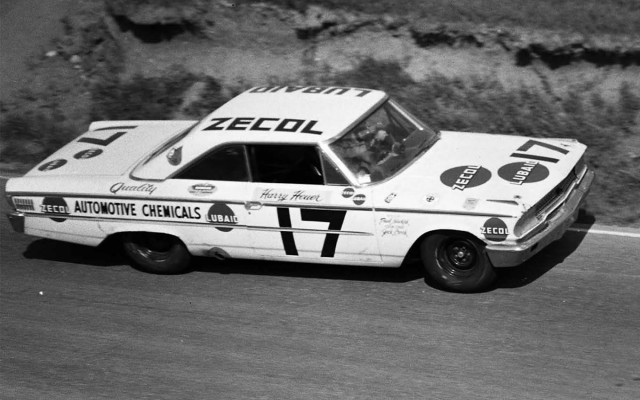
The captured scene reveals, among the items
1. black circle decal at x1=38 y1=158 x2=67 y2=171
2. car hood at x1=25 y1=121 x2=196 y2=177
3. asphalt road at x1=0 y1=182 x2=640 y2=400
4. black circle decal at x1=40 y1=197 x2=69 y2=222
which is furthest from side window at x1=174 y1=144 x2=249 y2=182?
black circle decal at x1=38 y1=158 x2=67 y2=171

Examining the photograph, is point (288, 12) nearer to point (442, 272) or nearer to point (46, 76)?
point (46, 76)

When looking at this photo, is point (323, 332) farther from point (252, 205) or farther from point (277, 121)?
point (277, 121)

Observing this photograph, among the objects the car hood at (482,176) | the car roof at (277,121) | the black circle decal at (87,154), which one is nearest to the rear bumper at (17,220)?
the black circle decal at (87,154)

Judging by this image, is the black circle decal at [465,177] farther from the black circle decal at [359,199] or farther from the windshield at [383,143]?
the black circle decal at [359,199]

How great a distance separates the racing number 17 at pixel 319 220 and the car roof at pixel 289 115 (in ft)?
1.94

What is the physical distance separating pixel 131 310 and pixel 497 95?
5094mm

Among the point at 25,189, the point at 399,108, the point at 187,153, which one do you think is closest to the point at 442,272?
the point at 399,108

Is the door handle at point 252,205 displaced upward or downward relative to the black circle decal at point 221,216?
upward

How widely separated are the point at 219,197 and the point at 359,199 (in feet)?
3.96

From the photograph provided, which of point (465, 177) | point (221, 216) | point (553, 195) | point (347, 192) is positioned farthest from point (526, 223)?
point (221, 216)

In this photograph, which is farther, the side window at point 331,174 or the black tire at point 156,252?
the black tire at point 156,252

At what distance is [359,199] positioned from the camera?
744cm

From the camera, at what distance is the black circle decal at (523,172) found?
7.42 metres

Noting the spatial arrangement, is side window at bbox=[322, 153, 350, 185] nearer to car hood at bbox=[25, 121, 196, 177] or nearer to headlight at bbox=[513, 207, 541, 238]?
headlight at bbox=[513, 207, 541, 238]
